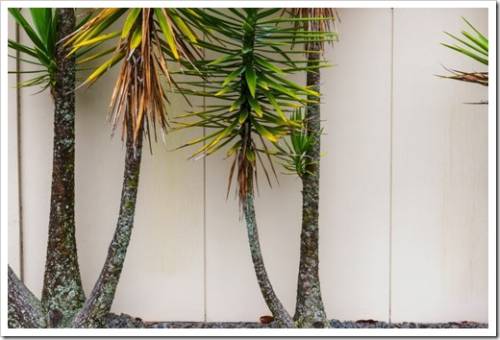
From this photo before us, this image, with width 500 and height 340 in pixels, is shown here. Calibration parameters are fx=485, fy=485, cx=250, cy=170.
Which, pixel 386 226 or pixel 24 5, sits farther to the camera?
pixel 386 226

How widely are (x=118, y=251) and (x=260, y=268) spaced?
0.78 metres

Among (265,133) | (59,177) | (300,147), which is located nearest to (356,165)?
(300,147)

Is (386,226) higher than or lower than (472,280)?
higher

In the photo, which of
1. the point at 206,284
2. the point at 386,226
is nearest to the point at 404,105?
the point at 386,226

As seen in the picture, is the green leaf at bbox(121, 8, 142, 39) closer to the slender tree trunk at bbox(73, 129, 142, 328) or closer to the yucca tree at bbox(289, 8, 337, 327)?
the slender tree trunk at bbox(73, 129, 142, 328)

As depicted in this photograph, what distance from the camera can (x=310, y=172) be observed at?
2688 mm

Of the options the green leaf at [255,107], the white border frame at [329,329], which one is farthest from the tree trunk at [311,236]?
the green leaf at [255,107]

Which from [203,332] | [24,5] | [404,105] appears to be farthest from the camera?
[404,105]

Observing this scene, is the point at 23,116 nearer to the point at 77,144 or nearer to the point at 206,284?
the point at 77,144

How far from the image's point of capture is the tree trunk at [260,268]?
8.61ft

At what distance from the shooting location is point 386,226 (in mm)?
3004

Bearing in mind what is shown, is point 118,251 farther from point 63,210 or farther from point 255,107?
point 255,107

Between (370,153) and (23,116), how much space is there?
2.16m

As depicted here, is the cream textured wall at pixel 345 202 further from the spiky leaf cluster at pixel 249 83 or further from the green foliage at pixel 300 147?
the spiky leaf cluster at pixel 249 83
